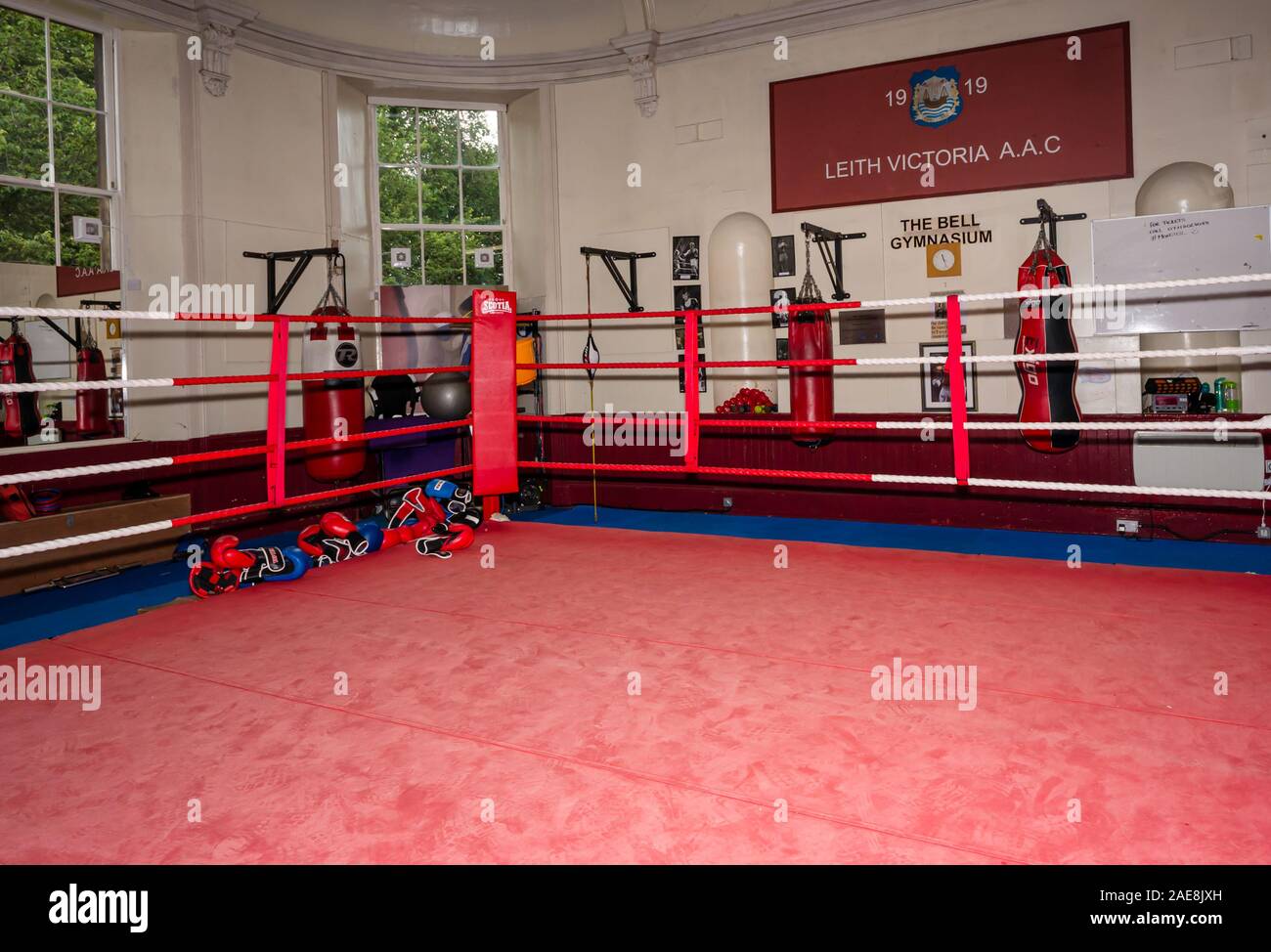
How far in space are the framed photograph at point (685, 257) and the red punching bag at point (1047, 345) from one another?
95.0 inches

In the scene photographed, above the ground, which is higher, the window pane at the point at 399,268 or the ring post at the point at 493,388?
the window pane at the point at 399,268

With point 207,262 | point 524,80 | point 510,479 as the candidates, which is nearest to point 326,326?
point 207,262

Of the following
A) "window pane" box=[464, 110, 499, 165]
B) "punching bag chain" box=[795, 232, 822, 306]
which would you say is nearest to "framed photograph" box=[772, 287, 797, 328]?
"punching bag chain" box=[795, 232, 822, 306]

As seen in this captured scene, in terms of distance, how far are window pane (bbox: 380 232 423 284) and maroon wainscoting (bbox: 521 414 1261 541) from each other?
1663 mm

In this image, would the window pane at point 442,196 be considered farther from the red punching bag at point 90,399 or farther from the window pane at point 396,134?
the red punching bag at point 90,399

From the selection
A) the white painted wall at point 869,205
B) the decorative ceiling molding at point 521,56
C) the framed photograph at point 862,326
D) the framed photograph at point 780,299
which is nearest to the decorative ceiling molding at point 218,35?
the decorative ceiling molding at point 521,56

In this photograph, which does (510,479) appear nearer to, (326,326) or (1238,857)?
(326,326)

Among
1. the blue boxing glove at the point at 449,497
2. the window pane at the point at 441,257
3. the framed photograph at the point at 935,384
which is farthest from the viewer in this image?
the window pane at the point at 441,257

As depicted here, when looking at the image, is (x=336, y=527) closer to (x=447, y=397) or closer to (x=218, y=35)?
(x=447, y=397)

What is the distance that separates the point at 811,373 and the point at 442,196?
3.82 meters

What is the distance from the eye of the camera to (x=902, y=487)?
6.38 meters

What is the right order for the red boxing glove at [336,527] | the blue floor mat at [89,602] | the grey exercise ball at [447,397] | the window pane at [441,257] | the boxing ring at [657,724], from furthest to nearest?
1. the window pane at [441,257]
2. the grey exercise ball at [447,397]
3. the red boxing glove at [336,527]
4. the blue floor mat at [89,602]
5. the boxing ring at [657,724]

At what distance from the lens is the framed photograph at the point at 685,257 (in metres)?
7.03

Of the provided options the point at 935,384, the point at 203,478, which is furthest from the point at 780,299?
the point at 203,478
